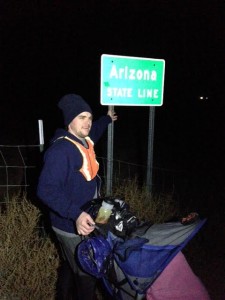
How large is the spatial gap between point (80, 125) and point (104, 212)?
0.63 meters

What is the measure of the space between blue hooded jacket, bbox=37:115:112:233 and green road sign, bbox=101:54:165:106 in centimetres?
122

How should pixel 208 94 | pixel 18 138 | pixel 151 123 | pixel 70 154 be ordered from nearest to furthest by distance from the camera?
pixel 70 154
pixel 151 123
pixel 18 138
pixel 208 94

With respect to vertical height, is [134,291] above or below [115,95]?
below

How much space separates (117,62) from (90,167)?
1.50m

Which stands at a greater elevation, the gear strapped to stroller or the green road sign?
the green road sign

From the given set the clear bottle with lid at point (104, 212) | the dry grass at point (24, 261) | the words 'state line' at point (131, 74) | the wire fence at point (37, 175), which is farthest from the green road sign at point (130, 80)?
the wire fence at point (37, 175)

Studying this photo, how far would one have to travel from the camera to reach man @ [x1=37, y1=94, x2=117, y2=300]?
2.13 metres

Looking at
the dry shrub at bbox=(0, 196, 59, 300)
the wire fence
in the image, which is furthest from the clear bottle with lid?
the wire fence

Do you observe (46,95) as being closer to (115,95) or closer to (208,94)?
(208,94)

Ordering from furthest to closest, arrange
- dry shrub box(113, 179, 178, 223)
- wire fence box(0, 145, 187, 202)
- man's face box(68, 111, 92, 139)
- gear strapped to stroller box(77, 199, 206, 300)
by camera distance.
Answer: wire fence box(0, 145, 187, 202) < dry shrub box(113, 179, 178, 223) < man's face box(68, 111, 92, 139) < gear strapped to stroller box(77, 199, 206, 300)

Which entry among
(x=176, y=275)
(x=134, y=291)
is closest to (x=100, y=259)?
(x=134, y=291)

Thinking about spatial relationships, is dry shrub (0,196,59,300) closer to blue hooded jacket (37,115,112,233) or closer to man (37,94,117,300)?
man (37,94,117,300)

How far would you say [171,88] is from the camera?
42344 mm

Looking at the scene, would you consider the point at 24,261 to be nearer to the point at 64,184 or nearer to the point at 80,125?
the point at 64,184
